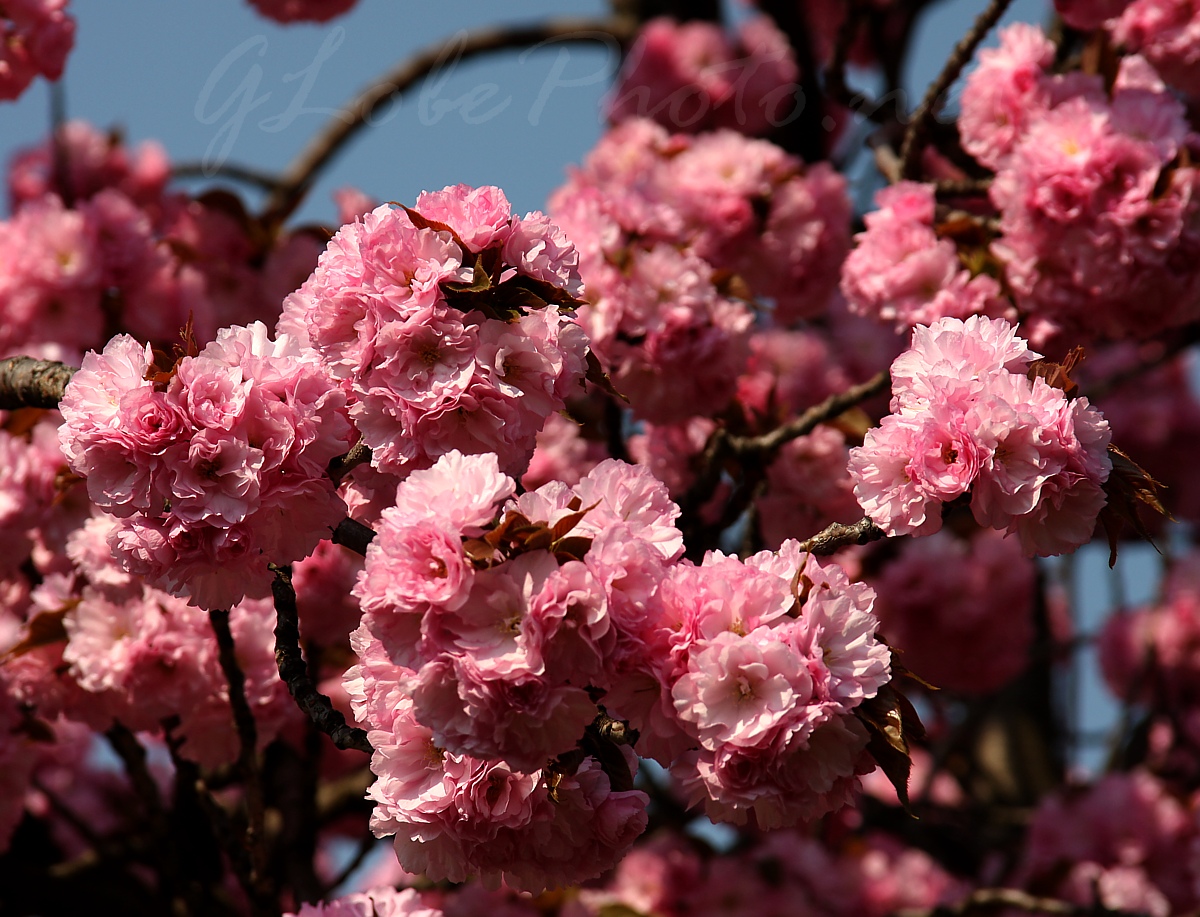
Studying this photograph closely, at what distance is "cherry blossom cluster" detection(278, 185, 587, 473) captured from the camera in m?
1.92

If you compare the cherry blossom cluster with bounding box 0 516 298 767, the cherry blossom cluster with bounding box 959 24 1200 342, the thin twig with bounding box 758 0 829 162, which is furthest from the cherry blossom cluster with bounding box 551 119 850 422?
the thin twig with bounding box 758 0 829 162

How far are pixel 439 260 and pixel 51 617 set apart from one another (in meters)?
1.60

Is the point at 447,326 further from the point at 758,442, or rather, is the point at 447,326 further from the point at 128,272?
the point at 128,272

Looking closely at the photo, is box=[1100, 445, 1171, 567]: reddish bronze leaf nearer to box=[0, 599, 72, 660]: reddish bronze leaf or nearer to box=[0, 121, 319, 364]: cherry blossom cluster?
box=[0, 599, 72, 660]: reddish bronze leaf

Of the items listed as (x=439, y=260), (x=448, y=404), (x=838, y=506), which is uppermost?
(x=439, y=260)

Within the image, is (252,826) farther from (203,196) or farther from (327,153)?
(327,153)

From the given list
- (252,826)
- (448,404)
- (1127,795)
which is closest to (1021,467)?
(448,404)

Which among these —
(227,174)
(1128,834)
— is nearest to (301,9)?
(227,174)

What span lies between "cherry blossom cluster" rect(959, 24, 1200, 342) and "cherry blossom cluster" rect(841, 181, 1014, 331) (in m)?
0.10

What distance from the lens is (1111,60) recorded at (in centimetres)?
353

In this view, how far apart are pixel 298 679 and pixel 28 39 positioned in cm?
231

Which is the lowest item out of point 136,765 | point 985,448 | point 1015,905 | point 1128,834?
point 1128,834

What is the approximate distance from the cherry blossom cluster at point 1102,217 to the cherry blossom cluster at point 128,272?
2.35 metres

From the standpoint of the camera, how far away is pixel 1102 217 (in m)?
3.11
